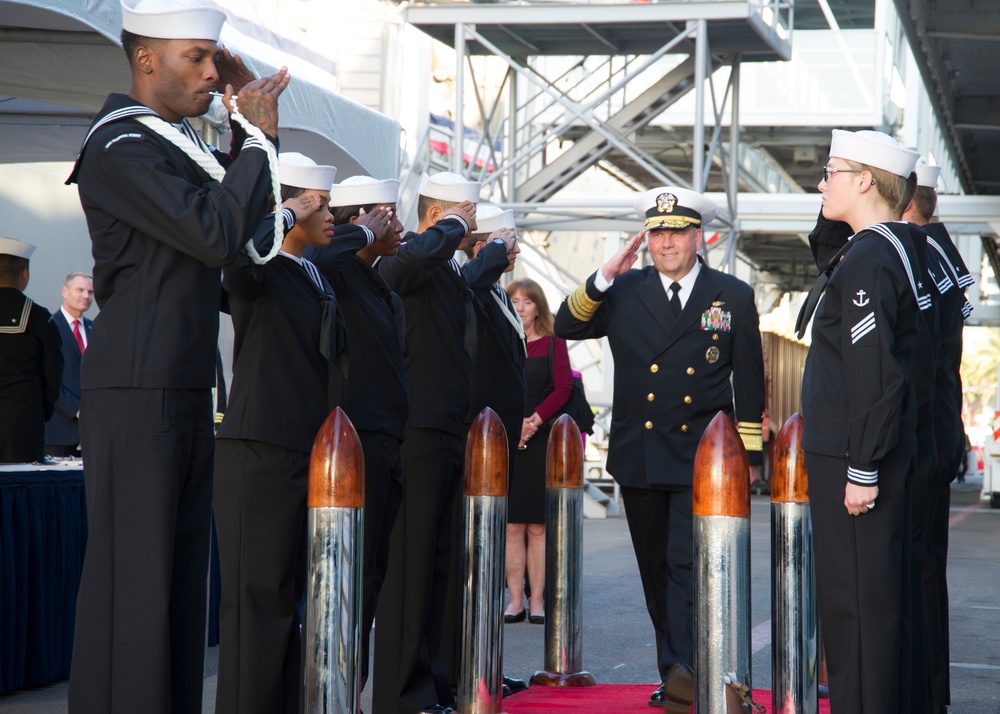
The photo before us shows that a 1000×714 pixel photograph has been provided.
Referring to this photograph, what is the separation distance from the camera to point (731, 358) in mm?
6113

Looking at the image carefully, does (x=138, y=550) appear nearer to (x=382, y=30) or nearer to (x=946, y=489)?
(x=946, y=489)

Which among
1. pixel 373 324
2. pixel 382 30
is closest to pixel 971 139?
pixel 382 30

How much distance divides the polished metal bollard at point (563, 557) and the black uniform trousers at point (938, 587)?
161cm

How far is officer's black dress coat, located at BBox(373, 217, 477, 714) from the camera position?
5.28 m

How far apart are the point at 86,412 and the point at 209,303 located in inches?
18.2

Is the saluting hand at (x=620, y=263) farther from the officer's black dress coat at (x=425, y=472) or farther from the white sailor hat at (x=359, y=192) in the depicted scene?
the white sailor hat at (x=359, y=192)

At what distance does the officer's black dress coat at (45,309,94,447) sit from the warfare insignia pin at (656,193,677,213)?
5.37m

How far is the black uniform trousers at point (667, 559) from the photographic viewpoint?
578 centimetres

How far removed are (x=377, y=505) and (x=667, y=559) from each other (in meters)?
1.57

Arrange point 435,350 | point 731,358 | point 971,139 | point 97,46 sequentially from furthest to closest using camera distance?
point 971,139 < point 97,46 < point 731,358 < point 435,350

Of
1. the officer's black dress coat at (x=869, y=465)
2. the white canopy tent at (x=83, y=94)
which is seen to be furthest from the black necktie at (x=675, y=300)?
the white canopy tent at (x=83, y=94)

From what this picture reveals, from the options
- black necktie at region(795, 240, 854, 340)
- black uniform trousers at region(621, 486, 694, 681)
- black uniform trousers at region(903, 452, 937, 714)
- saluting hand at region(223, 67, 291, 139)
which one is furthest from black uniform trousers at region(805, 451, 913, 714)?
saluting hand at region(223, 67, 291, 139)

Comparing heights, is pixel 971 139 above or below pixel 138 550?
above

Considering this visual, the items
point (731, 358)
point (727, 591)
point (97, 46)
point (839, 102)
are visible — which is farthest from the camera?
point (839, 102)
